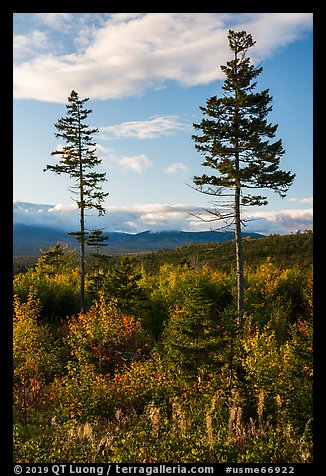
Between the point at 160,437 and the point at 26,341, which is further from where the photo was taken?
the point at 26,341

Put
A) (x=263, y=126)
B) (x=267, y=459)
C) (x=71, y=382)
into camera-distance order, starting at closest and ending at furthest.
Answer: (x=267, y=459)
(x=71, y=382)
(x=263, y=126)

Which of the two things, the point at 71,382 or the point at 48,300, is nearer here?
the point at 71,382

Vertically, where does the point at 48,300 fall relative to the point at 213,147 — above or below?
below

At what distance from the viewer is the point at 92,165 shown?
81.9 ft

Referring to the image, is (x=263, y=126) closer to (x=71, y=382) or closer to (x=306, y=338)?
(x=306, y=338)

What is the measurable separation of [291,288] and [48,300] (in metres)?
16.2

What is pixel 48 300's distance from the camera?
2353 centimetres

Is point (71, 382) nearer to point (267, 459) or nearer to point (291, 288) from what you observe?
point (267, 459)

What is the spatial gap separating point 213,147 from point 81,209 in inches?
435
